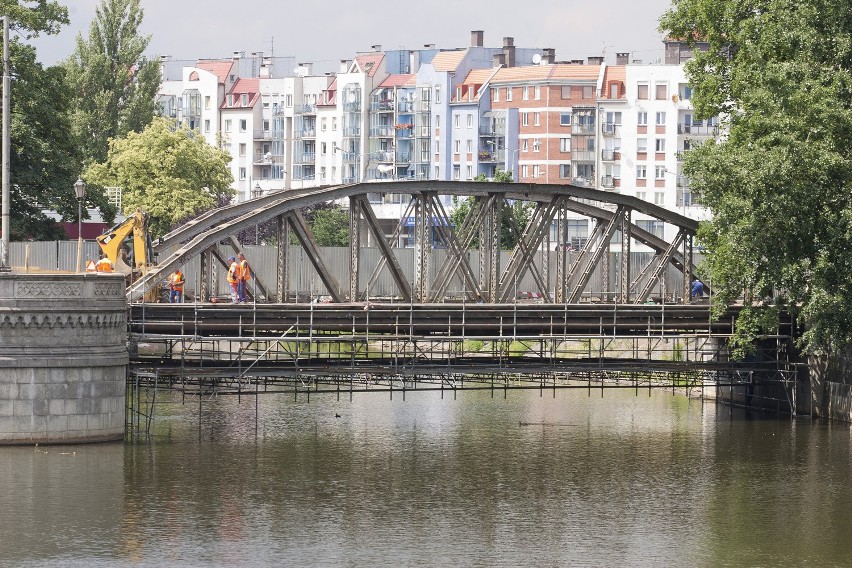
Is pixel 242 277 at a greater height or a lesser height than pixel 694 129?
lesser

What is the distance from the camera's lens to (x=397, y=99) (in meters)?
164

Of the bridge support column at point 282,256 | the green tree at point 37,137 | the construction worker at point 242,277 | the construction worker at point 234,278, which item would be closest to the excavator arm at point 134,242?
the construction worker at point 234,278

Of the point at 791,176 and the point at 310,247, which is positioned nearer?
the point at 791,176

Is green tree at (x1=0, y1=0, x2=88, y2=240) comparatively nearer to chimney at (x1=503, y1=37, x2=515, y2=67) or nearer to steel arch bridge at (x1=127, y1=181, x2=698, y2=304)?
steel arch bridge at (x1=127, y1=181, x2=698, y2=304)

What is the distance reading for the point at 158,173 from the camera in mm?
105500

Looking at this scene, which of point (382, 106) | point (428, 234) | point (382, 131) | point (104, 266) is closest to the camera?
point (104, 266)

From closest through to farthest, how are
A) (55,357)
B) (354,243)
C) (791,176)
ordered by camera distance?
(55,357) < (791,176) < (354,243)

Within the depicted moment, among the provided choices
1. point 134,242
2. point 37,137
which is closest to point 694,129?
point 37,137

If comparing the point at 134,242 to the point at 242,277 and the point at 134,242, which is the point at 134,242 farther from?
the point at 242,277

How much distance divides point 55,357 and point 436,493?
37.4 feet

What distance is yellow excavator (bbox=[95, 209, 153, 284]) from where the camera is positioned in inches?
2359

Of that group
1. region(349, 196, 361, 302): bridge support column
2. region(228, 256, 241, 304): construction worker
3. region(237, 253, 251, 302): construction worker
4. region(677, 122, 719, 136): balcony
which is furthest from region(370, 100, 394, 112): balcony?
region(228, 256, 241, 304): construction worker

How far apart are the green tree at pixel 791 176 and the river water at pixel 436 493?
15.5 ft

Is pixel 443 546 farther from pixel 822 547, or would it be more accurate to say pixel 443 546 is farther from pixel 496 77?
pixel 496 77
